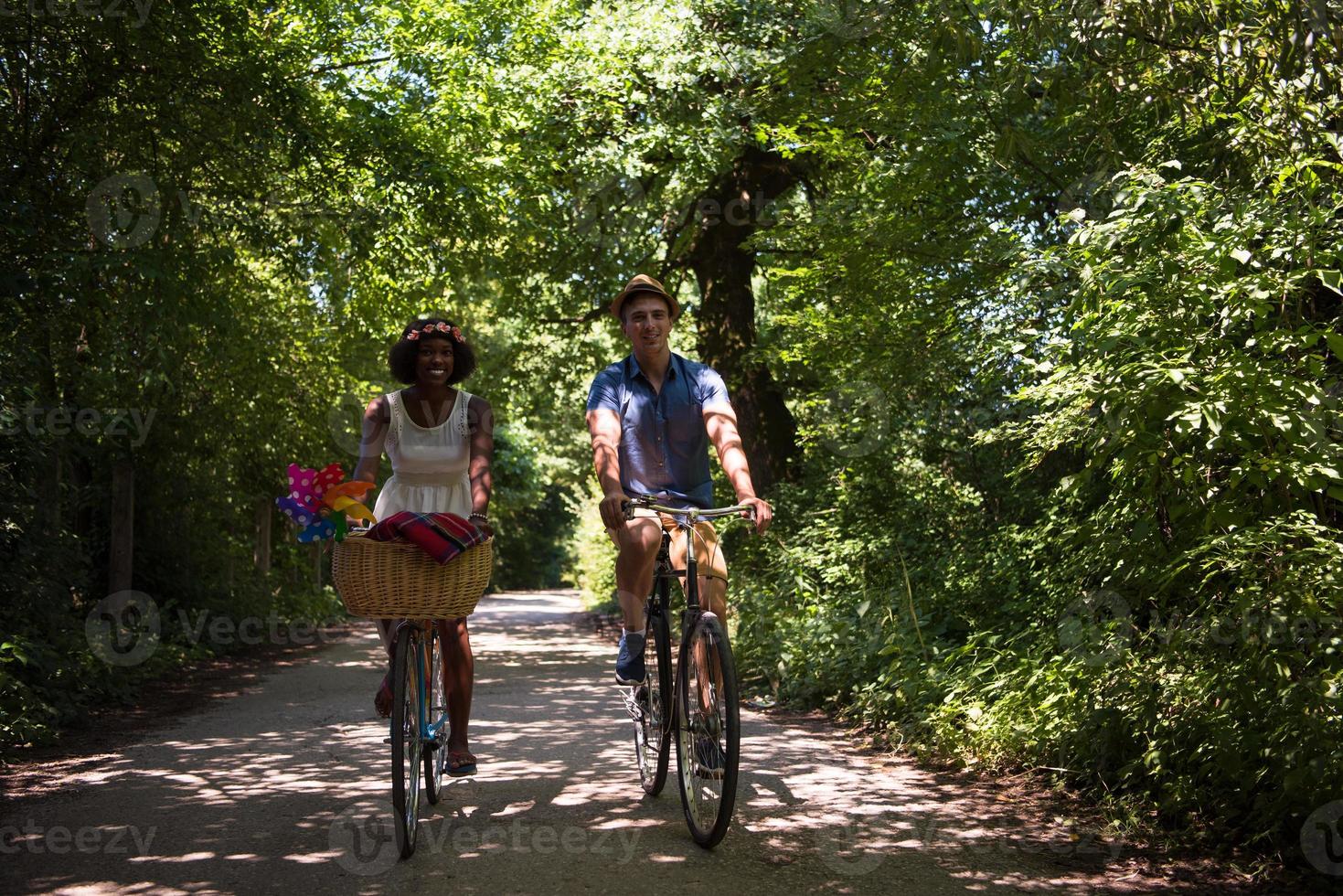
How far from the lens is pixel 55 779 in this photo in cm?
670

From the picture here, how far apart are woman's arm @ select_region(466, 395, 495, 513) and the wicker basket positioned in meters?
0.60

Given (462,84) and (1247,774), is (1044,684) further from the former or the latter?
(462,84)

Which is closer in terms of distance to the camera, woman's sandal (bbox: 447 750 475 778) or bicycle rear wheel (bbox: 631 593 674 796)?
bicycle rear wheel (bbox: 631 593 674 796)

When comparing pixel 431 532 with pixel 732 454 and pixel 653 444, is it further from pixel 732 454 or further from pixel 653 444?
pixel 732 454

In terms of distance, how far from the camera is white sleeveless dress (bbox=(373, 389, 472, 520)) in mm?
5785

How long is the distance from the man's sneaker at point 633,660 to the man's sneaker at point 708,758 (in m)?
0.74

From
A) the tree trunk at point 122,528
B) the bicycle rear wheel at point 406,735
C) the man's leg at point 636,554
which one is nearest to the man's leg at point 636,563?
the man's leg at point 636,554

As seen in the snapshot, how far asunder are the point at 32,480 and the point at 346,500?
5.19 meters

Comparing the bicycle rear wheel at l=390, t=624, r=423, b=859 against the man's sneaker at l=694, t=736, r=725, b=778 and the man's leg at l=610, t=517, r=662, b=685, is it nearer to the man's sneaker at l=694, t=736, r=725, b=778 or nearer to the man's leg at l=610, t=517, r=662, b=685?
the man's leg at l=610, t=517, r=662, b=685

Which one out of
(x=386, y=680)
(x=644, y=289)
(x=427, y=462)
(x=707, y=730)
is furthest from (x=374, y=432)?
(x=707, y=730)

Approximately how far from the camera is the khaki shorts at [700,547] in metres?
5.36

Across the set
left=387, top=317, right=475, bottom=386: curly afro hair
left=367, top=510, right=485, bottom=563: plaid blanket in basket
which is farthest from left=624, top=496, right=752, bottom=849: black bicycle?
left=387, top=317, right=475, bottom=386: curly afro hair

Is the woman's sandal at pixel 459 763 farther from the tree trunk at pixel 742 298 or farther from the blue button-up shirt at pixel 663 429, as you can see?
the tree trunk at pixel 742 298

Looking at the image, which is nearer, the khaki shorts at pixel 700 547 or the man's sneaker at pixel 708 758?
the man's sneaker at pixel 708 758
